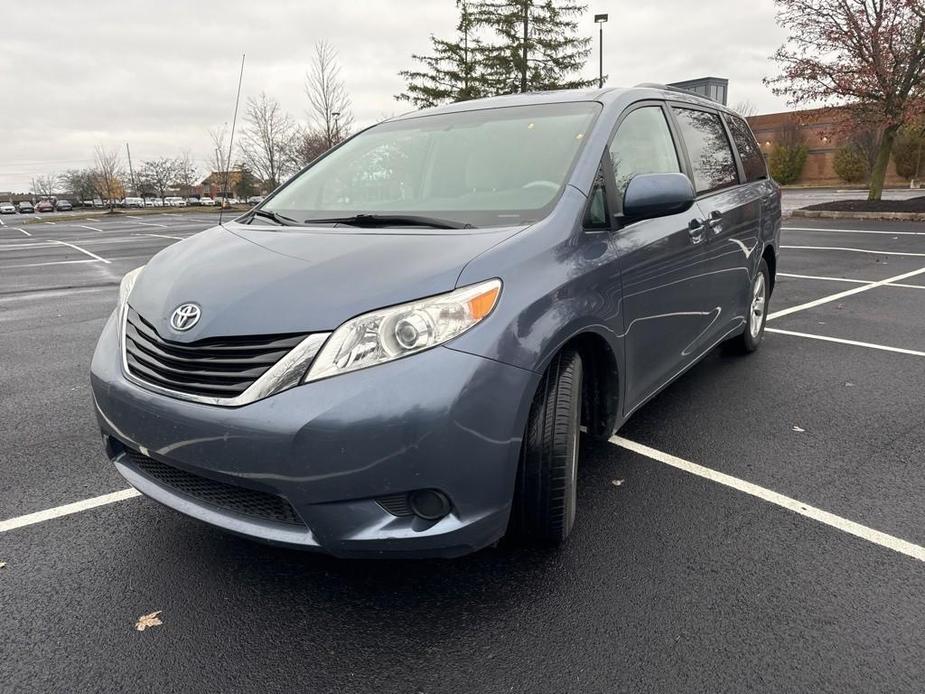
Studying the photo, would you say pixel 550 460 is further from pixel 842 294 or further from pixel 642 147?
pixel 842 294

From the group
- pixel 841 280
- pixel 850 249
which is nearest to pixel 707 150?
pixel 841 280

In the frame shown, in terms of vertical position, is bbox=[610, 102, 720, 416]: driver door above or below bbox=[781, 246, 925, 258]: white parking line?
Result: above

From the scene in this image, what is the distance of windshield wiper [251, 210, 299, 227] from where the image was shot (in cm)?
302

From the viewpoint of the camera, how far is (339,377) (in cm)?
194

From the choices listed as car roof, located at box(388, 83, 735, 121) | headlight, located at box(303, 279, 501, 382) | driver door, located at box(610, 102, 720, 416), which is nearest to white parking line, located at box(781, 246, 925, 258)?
car roof, located at box(388, 83, 735, 121)

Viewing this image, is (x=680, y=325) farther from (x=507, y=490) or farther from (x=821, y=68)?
(x=821, y=68)

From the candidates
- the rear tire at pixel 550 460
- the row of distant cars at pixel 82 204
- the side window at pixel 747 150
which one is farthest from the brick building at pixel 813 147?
the row of distant cars at pixel 82 204

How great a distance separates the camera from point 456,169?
315 cm

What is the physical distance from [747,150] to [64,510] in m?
5.00

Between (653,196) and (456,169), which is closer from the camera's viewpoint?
(653,196)

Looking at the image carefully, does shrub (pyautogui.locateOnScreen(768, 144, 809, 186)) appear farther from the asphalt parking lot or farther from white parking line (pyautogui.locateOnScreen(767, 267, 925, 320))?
the asphalt parking lot

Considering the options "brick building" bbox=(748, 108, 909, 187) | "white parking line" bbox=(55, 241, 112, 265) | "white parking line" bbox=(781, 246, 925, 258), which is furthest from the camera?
"brick building" bbox=(748, 108, 909, 187)

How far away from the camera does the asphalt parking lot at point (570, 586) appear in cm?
197

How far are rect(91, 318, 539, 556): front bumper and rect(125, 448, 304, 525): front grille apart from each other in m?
0.03
